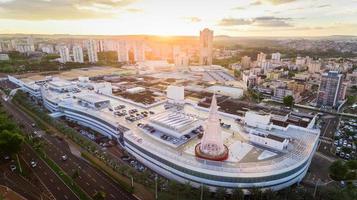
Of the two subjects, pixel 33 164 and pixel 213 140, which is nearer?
pixel 213 140

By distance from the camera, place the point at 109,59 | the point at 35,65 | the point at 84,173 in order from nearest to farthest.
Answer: the point at 84,173 → the point at 35,65 → the point at 109,59

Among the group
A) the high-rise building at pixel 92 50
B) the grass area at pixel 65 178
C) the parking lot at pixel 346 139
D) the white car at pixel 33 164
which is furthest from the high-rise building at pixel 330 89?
the high-rise building at pixel 92 50

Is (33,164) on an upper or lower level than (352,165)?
lower

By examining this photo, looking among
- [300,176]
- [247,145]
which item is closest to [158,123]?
[247,145]

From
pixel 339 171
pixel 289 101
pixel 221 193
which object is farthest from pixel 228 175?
pixel 289 101

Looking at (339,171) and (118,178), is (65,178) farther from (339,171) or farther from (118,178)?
(339,171)

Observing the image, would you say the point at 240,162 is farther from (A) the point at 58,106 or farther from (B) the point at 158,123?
(A) the point at 58,106

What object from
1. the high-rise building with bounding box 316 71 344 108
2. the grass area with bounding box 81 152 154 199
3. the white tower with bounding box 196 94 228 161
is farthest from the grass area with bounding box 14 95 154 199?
the high-rise building with bounding box 316 71 344 108
